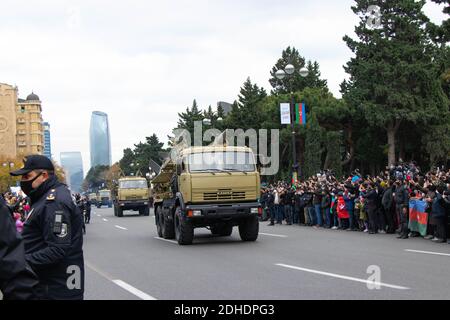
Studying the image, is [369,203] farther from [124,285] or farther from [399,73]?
[399,73]

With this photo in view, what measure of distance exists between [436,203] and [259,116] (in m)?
46.0

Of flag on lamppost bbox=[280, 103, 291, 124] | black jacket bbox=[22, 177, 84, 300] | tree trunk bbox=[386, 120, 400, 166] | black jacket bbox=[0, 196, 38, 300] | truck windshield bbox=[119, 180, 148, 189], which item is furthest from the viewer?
tree trunk bbox=[386, 120, 400, 166]

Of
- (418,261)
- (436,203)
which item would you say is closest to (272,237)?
(436,203)

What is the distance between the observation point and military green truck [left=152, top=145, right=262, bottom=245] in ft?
57.8

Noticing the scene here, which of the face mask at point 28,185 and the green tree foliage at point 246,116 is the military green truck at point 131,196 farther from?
the face mask at point 28,185

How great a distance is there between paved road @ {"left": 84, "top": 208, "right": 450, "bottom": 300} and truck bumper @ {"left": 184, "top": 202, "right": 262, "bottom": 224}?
0.85 metres

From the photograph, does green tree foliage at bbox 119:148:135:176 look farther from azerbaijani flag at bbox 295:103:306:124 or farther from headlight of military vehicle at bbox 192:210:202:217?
headlight of military vehicle at bbox 192:210:202:217

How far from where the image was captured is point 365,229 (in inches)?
870

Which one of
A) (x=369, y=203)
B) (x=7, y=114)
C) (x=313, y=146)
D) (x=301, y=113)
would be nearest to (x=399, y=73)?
(x=313, y=146)

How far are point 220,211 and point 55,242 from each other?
1287cm

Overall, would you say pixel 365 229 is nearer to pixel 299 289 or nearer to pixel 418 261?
pixel 418 261

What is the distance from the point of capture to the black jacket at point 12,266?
3.31 m

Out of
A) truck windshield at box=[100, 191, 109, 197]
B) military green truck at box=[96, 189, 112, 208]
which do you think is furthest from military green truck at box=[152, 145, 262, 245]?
truck windshield at box=[100, 191, 109, 197]

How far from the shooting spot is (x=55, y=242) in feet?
15.5
